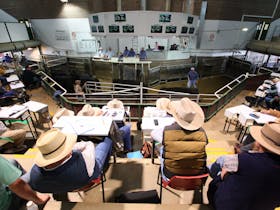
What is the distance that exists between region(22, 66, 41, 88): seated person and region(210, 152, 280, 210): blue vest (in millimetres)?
9312

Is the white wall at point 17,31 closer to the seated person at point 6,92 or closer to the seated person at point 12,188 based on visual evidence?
the seated person at point 6,92

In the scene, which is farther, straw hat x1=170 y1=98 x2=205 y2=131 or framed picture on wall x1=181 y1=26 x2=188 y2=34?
framed picture on wall x1=181 y1=26 x2=188 y2=34

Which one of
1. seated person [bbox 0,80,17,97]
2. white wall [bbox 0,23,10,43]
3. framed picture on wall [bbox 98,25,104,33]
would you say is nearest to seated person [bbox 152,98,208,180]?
seated person [bbox 0,80,17,97]

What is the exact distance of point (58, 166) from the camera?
4.53 feet

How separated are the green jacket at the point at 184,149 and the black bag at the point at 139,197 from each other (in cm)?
59

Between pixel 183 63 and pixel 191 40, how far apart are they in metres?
2.42

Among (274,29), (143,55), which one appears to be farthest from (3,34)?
(274,29)

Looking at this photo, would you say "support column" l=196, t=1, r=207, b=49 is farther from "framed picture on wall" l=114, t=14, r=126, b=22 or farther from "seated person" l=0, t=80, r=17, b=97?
"seated person" l=0, t=80, r=17, b=97

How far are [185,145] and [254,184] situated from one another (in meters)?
0.61

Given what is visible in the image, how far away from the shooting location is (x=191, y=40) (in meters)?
12.2

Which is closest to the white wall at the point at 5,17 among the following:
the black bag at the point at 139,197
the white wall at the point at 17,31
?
the white wall at the point at 17,31

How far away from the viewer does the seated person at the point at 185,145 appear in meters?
1.62

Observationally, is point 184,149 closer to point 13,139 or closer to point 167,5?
point 13,139

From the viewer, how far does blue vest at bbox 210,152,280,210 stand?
1.17 meters
